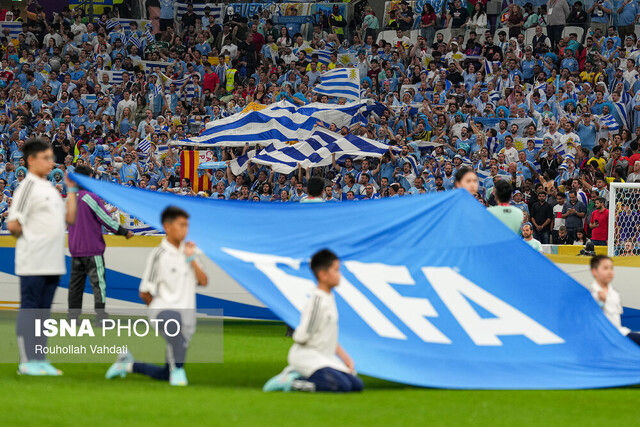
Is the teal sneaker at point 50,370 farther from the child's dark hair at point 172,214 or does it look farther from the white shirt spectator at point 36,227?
the child's dark hair at point 172,214

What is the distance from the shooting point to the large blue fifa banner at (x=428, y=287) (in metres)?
8.27

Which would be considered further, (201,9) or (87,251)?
(201,9)

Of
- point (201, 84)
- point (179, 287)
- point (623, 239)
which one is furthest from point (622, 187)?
point (201, 84)

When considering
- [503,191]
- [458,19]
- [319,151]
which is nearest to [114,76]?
[458,19]

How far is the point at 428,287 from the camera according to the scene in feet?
28.9

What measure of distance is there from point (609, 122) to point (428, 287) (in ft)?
44.5

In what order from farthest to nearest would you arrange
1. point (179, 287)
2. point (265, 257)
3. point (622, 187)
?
point (622, 187), point (265, 257), point (179, 287)

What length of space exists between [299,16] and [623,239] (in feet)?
62.2

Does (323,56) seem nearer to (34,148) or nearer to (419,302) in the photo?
(419,302)

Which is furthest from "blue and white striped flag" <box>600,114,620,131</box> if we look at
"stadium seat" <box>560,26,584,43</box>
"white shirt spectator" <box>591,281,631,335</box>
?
"white shirt spectator" <box>591,281,631,335</box>

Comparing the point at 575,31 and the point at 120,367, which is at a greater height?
the point at 575,31

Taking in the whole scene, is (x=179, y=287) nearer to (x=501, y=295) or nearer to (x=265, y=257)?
(x=265, y=257)

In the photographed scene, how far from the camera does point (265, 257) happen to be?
8.57 m

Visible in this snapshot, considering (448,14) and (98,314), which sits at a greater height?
(448,14)
